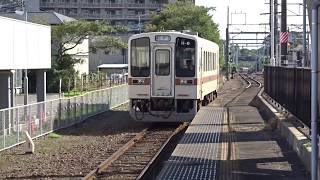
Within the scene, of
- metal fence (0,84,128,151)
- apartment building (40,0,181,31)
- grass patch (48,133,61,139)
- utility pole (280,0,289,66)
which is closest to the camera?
metal fence (0,84,128,151)

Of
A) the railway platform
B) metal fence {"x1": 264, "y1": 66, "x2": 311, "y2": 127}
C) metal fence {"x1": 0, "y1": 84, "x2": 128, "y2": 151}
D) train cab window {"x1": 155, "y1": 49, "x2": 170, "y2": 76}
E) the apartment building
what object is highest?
the apartment building

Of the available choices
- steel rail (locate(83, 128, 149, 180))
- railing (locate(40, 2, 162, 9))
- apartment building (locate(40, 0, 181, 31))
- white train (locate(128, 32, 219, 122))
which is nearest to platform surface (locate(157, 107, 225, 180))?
steel rail (locate(83, 128, 149, 180))

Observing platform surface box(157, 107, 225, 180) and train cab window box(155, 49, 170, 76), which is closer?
platform surface box(157, 107, 225, 180)

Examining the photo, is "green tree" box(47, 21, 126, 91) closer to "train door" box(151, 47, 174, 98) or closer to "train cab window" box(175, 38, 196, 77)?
"train door" box(151, 47, 174, 98)

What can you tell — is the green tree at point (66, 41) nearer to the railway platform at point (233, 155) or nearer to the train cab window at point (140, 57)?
the train cab window at point (140, 57)

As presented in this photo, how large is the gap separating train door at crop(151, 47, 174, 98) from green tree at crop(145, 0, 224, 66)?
4222 cm

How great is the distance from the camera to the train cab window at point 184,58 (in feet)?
68.7

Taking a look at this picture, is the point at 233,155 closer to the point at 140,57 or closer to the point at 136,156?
the point at 136,156

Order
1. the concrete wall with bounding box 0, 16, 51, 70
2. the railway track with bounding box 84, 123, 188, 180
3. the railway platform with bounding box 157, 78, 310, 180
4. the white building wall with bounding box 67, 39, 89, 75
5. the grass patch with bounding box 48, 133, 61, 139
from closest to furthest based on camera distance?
1. the railway platform with bounding box 157, 78, 310, 180
2. the railway track with bounding box 84, 123, 188, 180
3. the concrete wall with bounding box 0, 16, 51, 70
4. the grass patch with bounding box 48, 133, 61, 139
5. the white building wall with bounding box 67, 39, 89, 75

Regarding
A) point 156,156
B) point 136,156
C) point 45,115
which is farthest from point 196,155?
point 45,115

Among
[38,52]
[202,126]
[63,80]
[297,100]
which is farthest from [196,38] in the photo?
[63,80]

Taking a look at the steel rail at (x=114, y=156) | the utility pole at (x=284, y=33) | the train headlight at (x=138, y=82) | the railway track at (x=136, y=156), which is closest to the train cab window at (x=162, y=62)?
the train headlight at (x=138, y=82)

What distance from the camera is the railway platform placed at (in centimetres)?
1036

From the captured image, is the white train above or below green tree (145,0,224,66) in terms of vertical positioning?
below
